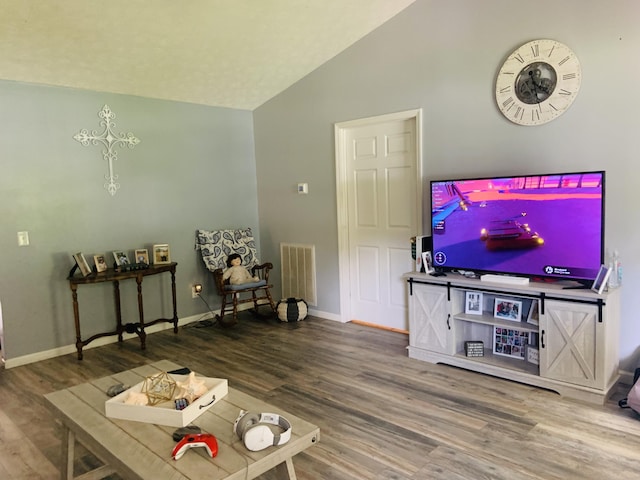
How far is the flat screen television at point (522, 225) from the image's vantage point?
291cm

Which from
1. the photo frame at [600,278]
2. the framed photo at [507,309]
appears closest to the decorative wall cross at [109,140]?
the framed photo at [507,309]

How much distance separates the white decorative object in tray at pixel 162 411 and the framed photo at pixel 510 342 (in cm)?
229

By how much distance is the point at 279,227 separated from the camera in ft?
17.7

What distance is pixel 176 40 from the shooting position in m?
3.81

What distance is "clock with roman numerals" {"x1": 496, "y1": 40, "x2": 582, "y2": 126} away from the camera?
10.4 feet

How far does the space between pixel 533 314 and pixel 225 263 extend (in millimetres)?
3064

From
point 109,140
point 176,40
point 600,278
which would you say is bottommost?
point 600,278

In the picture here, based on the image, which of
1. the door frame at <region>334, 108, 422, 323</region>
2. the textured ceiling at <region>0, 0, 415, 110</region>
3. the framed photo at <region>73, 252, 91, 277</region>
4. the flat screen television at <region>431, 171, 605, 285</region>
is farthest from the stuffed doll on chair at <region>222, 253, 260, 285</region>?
the flat screen television at <region>431, 171, 605, 285</region>

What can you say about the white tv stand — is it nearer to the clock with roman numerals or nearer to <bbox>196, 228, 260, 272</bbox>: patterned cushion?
the clock with roman numerals

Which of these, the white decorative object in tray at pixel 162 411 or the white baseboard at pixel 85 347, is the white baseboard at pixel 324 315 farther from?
the white decorative object in tray at pixel 162 411

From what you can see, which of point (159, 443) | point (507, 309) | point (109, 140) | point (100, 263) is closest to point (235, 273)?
point (100, 263)

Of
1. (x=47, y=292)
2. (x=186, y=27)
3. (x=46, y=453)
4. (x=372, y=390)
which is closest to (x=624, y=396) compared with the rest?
(x=372, y=390)

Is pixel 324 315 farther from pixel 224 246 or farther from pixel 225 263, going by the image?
pixel 224 246

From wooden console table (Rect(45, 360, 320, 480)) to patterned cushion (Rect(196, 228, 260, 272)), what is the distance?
2.71 m
